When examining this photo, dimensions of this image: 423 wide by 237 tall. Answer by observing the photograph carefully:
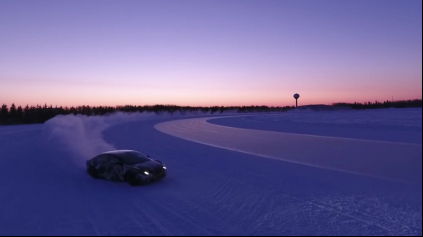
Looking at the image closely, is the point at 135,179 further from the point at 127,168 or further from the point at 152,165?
the point at 152,165

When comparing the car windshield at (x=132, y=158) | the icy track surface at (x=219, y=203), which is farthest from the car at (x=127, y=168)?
the icy track surface at (x=219, y=203)

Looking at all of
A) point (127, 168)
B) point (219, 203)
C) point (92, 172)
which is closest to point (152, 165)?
point (127, 168)

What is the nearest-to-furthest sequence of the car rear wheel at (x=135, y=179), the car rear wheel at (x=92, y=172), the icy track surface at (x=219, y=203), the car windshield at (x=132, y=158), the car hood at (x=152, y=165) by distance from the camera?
the icy track surface at (x=219, y=203) < the car rear wheel at (x=135, y=179) < the car hood at (x=152, y=165) < the car windshield at (x=132, y=158) < the car rear wheel at (x=92, y=172)

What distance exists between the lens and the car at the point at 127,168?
12.3 metres

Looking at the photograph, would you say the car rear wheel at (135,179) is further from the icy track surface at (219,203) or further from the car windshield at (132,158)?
the car windshield at (132,158)

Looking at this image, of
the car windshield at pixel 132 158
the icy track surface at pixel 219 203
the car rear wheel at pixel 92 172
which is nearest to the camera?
the icy track surface at pixel 219 203

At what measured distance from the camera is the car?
12.3 meters

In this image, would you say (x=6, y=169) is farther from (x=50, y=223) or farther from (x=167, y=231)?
(x=167, y=231)

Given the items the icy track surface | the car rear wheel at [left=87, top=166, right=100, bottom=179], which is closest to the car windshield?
the icy track surface

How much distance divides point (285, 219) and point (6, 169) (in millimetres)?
14380

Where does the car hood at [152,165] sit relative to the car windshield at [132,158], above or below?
below

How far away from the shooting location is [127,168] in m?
12.5

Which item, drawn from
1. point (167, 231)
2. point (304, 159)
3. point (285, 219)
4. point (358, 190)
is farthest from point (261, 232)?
point (304, 159)

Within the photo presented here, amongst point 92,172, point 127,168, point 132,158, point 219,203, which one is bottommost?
point 219,203
